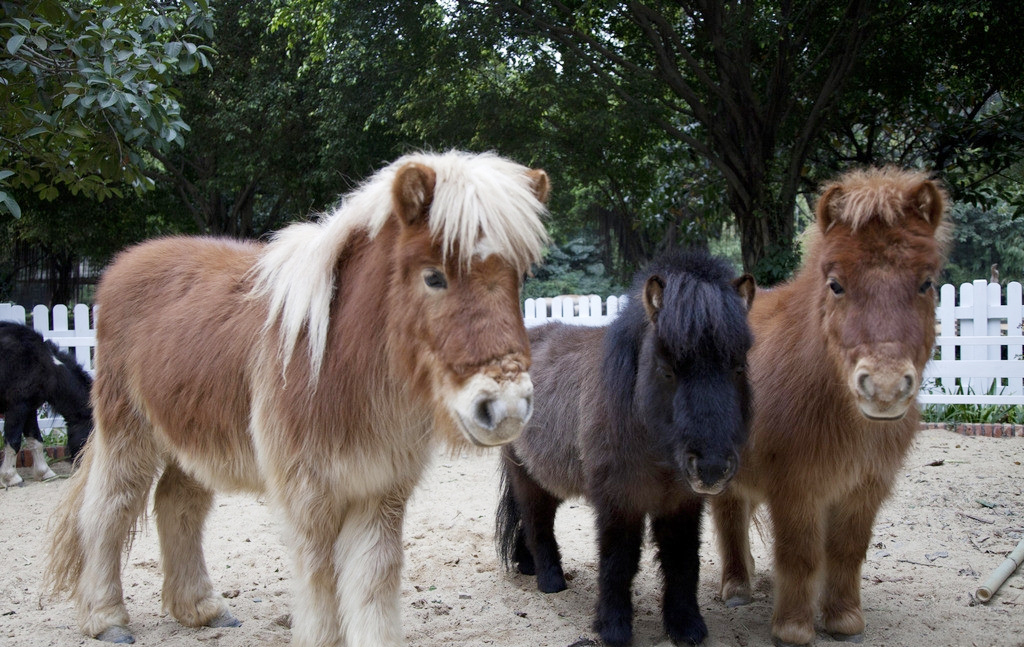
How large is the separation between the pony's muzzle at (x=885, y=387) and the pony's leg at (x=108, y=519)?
11.8ft

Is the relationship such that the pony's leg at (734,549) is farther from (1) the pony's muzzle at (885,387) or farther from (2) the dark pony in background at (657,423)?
(1) the pony's muzzle at (885,387)

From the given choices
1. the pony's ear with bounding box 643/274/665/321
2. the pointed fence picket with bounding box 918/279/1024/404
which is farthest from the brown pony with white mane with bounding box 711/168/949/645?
the pointed fence picket with bounding box 918/279/1024/404

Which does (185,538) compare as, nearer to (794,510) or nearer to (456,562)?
(456,562)

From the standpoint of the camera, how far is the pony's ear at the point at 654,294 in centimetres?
389

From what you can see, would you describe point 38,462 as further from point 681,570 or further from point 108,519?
point 681,570

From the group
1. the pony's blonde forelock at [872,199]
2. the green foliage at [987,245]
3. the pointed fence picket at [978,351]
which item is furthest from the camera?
the green foliage at [987,245]

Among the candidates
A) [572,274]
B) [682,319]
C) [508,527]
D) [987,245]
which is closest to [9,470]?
[508,527]

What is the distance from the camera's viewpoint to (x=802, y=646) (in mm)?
4121

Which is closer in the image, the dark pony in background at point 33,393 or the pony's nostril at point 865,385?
the pony's nostril at point 865,385

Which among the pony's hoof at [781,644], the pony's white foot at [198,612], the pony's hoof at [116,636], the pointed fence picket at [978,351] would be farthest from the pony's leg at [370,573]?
the pointed fence picket at [978,351]

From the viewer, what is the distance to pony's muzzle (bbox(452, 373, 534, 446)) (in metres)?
2.69

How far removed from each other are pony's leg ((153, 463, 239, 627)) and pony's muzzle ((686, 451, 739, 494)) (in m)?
2.78

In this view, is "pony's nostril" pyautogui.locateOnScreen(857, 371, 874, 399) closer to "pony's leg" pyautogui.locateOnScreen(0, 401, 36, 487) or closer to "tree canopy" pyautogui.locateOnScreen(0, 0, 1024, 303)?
"tree canopy" pyautogui.locateOnScreen(0, 0, 1024, 303)

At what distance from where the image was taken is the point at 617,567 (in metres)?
4.10
